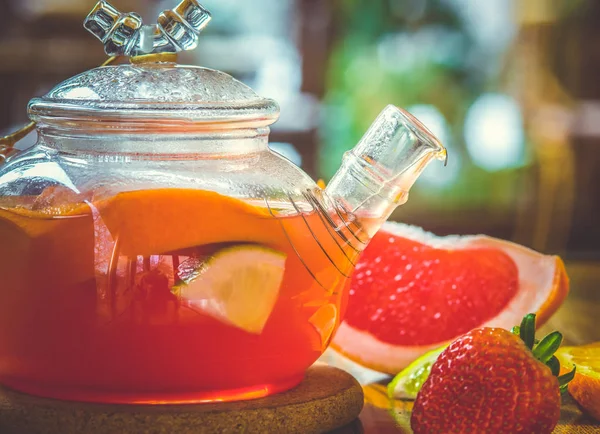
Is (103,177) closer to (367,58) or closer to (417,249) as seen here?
(417,249)

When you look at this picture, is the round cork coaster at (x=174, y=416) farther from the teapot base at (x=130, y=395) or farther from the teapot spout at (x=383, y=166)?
the teapot spout at (x=383, y=166)

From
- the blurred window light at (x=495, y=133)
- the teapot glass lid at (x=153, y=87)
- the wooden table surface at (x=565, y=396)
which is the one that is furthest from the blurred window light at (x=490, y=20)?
the teapot glass lid at (x=153, y=87)

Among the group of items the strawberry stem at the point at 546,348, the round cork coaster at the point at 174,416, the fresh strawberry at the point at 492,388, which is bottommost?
the round cork coaster at the point at 174,416

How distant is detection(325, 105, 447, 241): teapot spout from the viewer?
3.16 feet

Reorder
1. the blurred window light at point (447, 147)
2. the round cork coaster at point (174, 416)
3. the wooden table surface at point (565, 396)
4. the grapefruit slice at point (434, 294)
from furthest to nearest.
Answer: the blurred window light at point (447, 147) → the grapefruit slice at point (434, 294) → the wooden table surface at point (565, 396) → the round cork coaster at point (174, 416)

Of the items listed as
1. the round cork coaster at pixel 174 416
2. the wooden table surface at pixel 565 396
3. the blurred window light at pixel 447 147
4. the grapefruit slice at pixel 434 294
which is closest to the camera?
the round cork coaster at pixel 174 416

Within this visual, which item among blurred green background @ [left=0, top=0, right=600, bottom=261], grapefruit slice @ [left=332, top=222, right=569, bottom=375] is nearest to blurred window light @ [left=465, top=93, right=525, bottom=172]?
blurred green background @ [left=0, top=0, right=600, bottom=261]

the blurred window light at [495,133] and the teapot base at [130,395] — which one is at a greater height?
the teapot base at [130,395]

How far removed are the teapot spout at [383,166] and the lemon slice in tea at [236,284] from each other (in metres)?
0.10

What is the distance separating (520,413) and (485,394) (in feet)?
0.12

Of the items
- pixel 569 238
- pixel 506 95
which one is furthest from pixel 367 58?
pixel 569 238

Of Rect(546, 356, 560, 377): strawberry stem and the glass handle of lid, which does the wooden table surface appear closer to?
Rect(546, 356, 560, 377): strawberry stem

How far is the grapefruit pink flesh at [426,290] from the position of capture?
1296 mm

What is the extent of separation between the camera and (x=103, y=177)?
0.94 m
